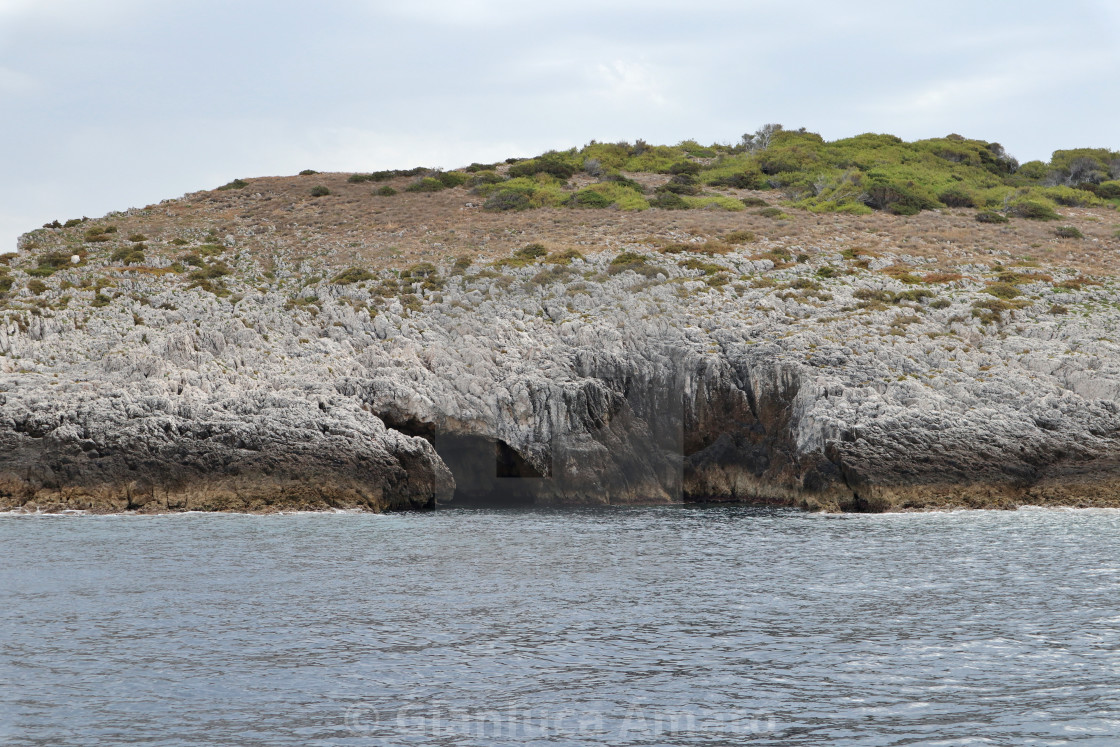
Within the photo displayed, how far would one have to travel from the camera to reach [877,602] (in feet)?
75.3

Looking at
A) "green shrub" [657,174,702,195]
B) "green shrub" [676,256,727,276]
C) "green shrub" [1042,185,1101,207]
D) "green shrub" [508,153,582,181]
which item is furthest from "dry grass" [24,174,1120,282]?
Answer: "green shrub" [508,153,582,181]

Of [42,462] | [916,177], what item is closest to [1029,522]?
[42,462]

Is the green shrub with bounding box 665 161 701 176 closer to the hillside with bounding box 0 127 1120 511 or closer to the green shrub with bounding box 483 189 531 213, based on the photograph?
the green shrub with bounding box 483 189 531 213

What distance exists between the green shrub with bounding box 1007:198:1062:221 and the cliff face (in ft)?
99.9

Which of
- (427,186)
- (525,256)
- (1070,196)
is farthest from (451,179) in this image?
(1070,196)

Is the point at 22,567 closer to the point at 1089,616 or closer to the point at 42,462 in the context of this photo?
the point at 42,462

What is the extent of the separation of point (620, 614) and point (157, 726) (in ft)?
35.9

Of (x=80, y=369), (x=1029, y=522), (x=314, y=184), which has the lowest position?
(x=1029, y=522)

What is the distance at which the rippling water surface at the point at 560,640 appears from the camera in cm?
1418

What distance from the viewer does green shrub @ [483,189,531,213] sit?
87750 millimetres

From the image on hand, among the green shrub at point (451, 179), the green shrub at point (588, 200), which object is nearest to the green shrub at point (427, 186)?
the green shrub at point (451, 179)

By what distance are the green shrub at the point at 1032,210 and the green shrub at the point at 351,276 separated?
65.4 m

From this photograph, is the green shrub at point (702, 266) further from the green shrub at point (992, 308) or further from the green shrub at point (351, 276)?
the green shrub at point (351, 276)

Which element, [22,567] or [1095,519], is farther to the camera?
[1095,519]
